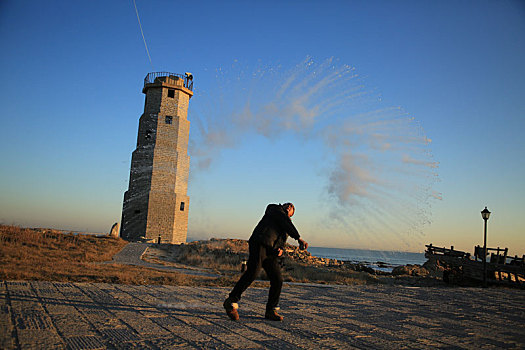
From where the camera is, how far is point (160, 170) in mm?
34594

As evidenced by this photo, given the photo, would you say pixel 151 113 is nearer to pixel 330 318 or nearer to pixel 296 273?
pixel 296 273

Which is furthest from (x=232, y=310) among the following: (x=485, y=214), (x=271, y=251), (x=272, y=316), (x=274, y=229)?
(x=485, y=214)

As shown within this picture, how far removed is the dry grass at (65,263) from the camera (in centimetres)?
898

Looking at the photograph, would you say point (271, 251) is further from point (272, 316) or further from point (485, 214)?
point (485, 214)

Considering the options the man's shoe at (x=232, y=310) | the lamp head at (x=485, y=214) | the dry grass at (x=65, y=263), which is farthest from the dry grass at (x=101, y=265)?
the lamp head at (x=485, y=214)

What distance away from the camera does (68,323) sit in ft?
14.6

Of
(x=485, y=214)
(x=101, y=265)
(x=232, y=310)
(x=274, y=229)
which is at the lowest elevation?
(x=101, y=265)

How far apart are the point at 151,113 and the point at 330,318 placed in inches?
1311

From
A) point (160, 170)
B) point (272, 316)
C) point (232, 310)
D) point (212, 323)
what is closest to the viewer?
point (212, 323)

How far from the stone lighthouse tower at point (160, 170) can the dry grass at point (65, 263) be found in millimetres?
8977

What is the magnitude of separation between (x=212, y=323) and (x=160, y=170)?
30.9 meters

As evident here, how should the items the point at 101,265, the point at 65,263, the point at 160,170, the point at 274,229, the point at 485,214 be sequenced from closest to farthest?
the point at 274,229 < the point at 65,263 < the point at 101,265 < the point at 485,214 < the point at 160,170

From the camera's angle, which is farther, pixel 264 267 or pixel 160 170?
pixel 160 170

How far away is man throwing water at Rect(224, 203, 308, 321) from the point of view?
549 centimetres
